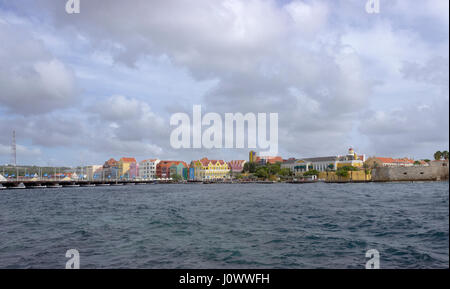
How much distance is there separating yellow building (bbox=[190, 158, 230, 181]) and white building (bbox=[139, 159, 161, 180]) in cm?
2150

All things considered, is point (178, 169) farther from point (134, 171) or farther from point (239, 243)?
point (239, 243)

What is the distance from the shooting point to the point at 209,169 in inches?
6280

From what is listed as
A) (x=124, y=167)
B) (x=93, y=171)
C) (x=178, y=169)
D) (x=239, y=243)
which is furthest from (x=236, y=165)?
(x=239, y=243)

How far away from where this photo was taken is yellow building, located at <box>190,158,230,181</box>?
159m

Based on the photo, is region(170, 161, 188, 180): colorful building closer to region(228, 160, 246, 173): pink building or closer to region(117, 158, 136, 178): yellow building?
region(117, 158, 136, 178): yellow building

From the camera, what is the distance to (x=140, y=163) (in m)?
176

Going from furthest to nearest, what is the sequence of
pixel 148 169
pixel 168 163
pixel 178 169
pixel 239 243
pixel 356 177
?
pixel 148 169 → pixel 168 163 → pixel 178 169 → pixel 356 177 → pixel 239 243

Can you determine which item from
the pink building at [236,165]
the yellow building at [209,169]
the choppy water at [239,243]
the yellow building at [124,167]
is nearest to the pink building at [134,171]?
the yellow building at [124,167]

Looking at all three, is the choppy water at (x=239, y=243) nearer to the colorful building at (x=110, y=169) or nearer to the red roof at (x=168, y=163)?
the red roof at (x=168, y=163)

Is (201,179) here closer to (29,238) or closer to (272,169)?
(272,169)

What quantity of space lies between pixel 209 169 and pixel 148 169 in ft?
117
